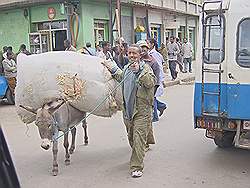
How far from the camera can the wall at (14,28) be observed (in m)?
20.1

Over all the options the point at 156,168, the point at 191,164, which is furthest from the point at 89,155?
the point at 191,164

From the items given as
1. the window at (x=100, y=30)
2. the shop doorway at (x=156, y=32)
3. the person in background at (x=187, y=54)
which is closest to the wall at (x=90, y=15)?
the window at (x=100, y=30)

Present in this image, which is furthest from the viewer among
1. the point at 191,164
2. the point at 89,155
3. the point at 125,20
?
the point at 125,20

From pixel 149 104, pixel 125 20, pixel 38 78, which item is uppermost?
pixel 125 20

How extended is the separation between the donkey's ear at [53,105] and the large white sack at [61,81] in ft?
0.21

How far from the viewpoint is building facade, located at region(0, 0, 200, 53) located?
18.0 metres

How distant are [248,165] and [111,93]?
2227 millimetres

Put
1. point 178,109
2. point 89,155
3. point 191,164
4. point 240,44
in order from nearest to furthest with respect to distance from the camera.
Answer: point 240,44 < point 191,164 < point 89,155 < point 178,109

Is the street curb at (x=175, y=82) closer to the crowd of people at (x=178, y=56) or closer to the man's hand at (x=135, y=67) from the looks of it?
the crowd of people at (x=178, y=56)

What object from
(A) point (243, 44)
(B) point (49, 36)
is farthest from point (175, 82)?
(A) point (243, 44)

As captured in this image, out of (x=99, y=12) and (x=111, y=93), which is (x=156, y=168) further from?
(x=99, y=12)

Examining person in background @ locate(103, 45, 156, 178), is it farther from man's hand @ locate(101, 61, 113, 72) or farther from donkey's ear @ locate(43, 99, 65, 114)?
donkey's ear @ locate(43, 99, 65, 114)

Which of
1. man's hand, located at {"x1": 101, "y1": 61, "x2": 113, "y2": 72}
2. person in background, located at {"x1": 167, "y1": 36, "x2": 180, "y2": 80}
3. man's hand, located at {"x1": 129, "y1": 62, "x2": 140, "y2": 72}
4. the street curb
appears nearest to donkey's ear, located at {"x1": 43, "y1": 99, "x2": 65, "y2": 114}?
man's hand, located at {"x1": 101, "y1": 61, "x2": 113, "y2": 72}

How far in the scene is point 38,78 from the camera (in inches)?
207
